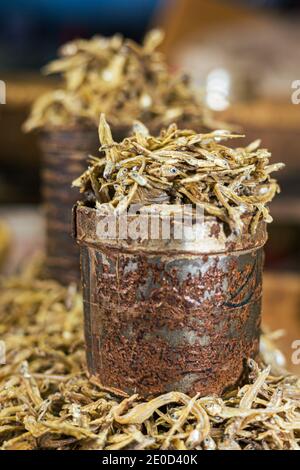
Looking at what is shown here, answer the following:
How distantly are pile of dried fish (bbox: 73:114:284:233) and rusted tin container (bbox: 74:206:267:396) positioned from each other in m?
0.07

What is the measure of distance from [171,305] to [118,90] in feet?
5.75

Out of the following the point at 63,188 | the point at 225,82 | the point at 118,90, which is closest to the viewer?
the point at 118,90

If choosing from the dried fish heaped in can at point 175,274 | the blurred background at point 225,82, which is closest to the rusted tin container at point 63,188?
the dried fish heaped in can at point 175,274

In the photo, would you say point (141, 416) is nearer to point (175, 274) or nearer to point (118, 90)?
point (175, 274)

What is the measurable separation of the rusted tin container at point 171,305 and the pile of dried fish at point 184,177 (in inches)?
2.9

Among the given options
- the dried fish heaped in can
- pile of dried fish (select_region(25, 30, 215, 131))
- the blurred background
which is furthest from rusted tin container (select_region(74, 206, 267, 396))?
the blurred background

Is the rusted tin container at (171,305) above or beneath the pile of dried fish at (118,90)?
beneath

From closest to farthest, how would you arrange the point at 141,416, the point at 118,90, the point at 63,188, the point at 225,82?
the point at 141,416
the point at 118,90
the point at 63,188
the point at 225,82

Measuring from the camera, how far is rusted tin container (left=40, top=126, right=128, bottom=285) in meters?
3.47

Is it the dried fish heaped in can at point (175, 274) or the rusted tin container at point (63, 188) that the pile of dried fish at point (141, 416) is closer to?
the dried fish heaped in can at point (175, 274)

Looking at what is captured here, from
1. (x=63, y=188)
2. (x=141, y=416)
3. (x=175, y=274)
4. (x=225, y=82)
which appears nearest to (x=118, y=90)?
(x=63, y=188)

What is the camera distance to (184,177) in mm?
2053

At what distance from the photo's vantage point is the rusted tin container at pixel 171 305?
1958 mm
